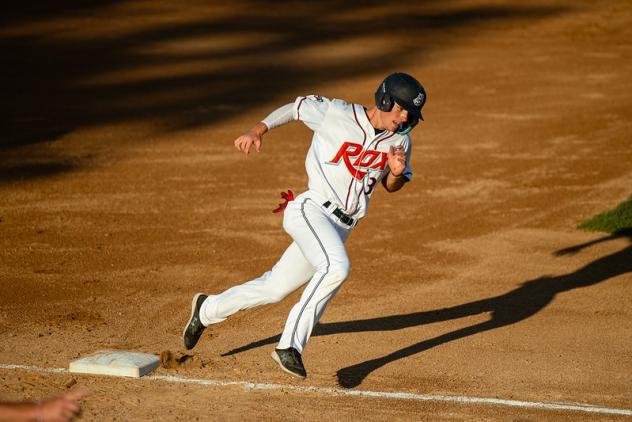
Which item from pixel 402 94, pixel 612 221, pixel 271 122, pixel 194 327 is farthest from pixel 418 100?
pixel 612 221

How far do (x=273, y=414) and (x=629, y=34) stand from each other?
1733 centimetres

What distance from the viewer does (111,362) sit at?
7.15 m

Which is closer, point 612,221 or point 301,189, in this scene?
point 612,221

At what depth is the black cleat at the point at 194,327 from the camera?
7441 mm

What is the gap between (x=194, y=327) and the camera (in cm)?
746

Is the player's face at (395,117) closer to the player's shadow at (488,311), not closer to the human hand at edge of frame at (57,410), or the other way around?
the player's shadow at (488,311)

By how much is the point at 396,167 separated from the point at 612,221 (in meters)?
A: 5.60

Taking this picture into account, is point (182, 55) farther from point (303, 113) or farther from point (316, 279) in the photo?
point (316, 279)

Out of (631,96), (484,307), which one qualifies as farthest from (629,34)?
(484,307)

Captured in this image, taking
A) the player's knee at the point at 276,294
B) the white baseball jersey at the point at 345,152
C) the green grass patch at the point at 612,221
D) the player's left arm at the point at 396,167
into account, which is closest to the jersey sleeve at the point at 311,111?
the white baseball jersey at the point at 345,152

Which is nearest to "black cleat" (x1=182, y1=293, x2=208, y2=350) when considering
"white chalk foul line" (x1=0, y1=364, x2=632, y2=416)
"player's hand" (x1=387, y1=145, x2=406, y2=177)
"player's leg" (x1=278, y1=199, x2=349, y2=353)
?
"white chalk foul line" (x1=0, y1=364, x2=632, y2=416)

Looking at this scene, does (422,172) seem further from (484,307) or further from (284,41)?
(284,41)

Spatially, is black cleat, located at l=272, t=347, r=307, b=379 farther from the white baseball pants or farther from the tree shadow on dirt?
the tree shadow on dirt

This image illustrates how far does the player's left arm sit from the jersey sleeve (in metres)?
0.56
